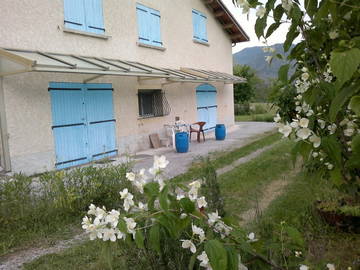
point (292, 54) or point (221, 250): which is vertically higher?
point (292, 54)

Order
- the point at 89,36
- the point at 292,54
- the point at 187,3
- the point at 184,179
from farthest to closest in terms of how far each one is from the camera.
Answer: the point at 187,3 → the point at 89,36 → the point at 184,179 → the point at 292,54

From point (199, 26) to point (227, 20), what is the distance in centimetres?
246

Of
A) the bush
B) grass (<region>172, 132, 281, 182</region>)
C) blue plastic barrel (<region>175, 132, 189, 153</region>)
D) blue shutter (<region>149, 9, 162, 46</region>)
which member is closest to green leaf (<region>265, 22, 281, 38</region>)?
grass (<region>172, 132, 281, 182</region>)

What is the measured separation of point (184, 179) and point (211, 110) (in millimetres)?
9132

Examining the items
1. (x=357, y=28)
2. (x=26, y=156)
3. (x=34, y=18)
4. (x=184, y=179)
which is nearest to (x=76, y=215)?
(x=184, y=179)

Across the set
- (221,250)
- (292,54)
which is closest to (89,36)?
(292,54)

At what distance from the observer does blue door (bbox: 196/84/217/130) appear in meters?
14.8

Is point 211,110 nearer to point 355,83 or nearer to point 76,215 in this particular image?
point 76,215

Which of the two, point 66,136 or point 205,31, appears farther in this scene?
point 205,31

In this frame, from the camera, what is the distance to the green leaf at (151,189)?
1383 millimetres

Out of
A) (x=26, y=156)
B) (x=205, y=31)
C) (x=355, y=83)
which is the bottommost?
(x=26, y=156)

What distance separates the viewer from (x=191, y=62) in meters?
14.4

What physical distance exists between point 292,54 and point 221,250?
106 cm

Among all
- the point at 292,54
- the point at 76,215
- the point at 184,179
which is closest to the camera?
the point at 292,54
